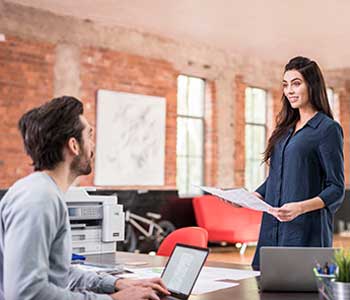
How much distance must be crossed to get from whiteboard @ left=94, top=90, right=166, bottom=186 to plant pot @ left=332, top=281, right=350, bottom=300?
676 cm

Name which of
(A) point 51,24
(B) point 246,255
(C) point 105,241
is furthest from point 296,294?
(B) point 246,255

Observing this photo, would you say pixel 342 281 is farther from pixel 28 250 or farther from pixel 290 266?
pixel 28 250

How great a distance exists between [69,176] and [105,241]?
163cm

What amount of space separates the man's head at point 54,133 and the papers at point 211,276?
710mm

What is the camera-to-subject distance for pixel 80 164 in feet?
5.89

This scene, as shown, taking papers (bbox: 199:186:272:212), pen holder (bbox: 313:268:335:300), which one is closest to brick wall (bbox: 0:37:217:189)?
papers (bbox: 199:186:272:212)

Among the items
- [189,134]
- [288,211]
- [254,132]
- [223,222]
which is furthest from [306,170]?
[254,132]

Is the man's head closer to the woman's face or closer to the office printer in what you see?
the woman's face

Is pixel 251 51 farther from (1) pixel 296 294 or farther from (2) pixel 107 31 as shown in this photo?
(1) pixel 296 294

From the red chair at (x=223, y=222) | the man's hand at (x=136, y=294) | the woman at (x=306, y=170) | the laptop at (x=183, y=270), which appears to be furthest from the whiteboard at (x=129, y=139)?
the man's hand at (x=136, y=294)

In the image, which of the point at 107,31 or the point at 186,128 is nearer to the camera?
the point at 107,31

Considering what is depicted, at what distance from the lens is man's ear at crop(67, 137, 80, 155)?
68.7 inches

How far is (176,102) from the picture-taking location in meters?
9.34

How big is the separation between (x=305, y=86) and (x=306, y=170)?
0.39 m
